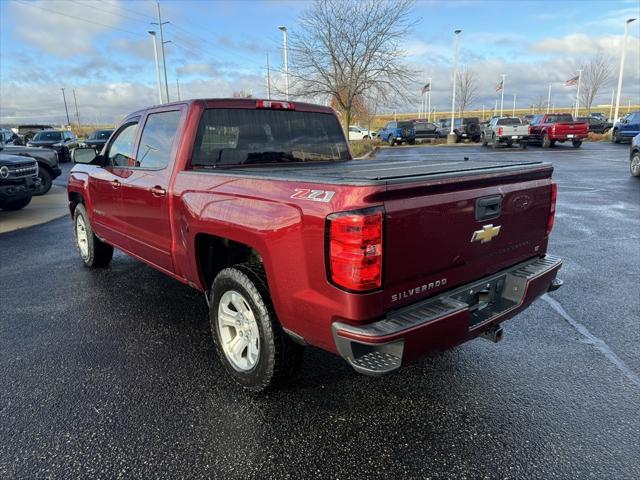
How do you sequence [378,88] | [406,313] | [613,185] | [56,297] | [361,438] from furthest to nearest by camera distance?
[378,88], [613,185], [56,297], [361,438], [406,313]

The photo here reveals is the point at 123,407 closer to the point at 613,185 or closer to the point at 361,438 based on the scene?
the point at 361,438

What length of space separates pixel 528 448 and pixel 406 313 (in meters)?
1.01

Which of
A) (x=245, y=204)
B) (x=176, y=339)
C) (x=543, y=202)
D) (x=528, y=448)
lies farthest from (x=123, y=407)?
(x=543, y=202)

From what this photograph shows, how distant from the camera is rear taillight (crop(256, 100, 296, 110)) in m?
4.01

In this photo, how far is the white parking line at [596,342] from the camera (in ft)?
10.7

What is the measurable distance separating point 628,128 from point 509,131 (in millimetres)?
6373

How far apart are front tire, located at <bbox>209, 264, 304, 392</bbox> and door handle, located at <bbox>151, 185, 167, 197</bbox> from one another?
3.17ft

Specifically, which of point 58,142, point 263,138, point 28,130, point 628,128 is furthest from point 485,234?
point 28,130

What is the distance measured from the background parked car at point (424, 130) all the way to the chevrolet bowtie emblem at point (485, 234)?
115ft

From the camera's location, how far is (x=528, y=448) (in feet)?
8.31

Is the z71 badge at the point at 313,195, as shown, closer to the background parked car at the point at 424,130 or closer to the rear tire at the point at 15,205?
the rear tire at the point at 15,205

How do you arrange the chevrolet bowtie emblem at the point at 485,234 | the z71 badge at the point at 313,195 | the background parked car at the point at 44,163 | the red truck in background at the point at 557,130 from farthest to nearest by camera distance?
the red truck in background at the point at 557,130, the background parked car at the point at 44,163, the chevrolet bowtie emblem at the point at 485,234, the z71 badge at the point at 313,195

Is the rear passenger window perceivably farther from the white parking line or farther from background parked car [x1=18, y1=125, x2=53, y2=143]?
background parked car [x1=18, y1=125, x2=53, y2=143]

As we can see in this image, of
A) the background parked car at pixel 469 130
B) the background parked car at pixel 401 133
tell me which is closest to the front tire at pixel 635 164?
the background parked car at pixel 401 133
